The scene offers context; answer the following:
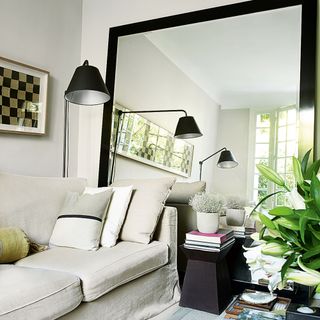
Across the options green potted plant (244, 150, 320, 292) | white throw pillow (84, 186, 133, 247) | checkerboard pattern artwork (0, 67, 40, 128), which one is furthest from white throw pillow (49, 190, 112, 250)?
green potted plant (244, 150, 320, 292)

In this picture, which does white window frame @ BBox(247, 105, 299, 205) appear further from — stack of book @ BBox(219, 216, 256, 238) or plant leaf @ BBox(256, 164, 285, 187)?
plant leaf @ BBox(256, 164, 285, 187)

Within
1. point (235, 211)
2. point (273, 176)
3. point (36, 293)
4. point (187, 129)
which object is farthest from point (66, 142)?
point (273, 176)

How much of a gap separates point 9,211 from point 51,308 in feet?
3.00

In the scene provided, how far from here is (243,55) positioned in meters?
2.67

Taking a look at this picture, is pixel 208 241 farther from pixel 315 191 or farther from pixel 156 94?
pixel 315 191

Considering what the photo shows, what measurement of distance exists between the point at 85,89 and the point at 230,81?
1070 millimetres

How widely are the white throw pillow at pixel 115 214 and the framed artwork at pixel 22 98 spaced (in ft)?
2.47

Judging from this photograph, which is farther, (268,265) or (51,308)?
(51,308)

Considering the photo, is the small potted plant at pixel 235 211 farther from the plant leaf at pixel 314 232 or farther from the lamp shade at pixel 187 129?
the plant leaf at pixel 314 232

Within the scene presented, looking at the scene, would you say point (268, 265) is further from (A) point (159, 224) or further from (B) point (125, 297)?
(A) point (159, 224)

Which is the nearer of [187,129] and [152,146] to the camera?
[187,129]

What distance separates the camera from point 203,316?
2191 mm

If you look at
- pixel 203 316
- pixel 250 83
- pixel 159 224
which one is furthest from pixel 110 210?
pixel 250 83

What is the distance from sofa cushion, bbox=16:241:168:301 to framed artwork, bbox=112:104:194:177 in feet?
2.56
